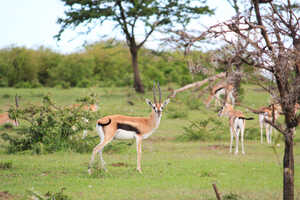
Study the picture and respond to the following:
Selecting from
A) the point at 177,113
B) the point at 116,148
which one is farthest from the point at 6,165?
the point at 177,113

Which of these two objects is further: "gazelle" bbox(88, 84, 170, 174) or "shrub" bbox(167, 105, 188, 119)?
"shrub" bbox(167, 105, 188, 119)

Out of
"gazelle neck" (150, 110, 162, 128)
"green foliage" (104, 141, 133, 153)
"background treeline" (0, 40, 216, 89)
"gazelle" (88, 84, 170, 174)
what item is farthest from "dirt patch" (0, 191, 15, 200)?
"background treeline" (0, 40, 216, 89)

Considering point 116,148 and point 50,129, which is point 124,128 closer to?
point 116,148

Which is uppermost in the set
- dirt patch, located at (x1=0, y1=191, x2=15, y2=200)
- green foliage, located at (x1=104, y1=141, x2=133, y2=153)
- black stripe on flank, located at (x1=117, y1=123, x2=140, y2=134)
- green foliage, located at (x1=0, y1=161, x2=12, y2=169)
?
black stripe on flank, located at (x1=117, y1=123, x2=140, y2=134)

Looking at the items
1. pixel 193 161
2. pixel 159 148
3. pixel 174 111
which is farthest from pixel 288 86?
pixel 174 111

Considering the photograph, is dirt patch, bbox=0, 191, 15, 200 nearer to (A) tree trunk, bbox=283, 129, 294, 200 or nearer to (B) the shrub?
(A) tree trunk, bbox=283, 129, 294, 200

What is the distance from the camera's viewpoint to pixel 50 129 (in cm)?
961

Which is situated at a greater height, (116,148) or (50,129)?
(50,129)

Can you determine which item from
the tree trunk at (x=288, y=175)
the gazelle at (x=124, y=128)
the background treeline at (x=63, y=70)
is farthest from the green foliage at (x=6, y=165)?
the background treeline at (x=63, y=70)

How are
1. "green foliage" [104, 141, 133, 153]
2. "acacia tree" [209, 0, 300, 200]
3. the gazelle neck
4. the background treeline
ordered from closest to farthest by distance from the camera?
"acacia tree" [209, 0, 300, 200] < the gazelle neck < "green foliage" [104, 141, 133, 153] < the background treeline

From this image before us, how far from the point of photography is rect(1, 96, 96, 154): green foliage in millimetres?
9516

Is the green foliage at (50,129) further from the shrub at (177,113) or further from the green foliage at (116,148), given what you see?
the shrub at (177,113)

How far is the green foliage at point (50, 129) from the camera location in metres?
9.52

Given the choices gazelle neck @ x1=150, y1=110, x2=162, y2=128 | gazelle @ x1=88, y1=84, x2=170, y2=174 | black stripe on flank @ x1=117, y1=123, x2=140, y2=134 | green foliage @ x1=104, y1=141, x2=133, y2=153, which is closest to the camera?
gazelle @ x1=88, y1=84, x2=170, y2=174
